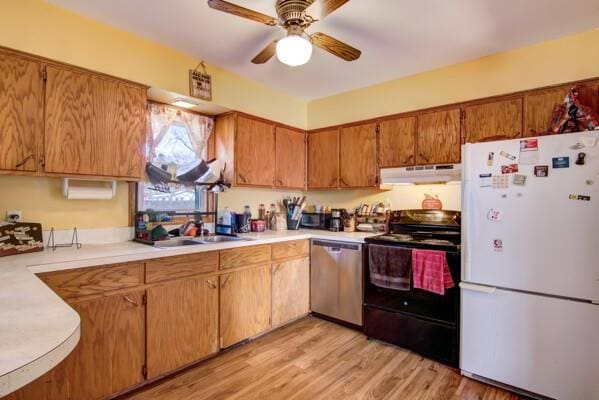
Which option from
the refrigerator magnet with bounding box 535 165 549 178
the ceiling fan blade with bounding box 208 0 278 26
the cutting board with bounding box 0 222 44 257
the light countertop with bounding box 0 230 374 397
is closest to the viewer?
the light countertop with bounding box 0 230 374 397

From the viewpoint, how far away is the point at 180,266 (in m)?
2.18

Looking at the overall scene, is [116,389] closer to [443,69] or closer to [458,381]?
[458,381]

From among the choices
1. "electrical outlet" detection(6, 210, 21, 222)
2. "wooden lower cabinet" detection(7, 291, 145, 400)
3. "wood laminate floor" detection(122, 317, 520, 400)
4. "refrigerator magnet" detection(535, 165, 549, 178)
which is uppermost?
"refrigerator magnet" detection(535, 165, 549, 178)

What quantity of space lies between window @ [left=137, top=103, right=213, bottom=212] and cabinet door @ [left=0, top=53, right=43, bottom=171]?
0.80m

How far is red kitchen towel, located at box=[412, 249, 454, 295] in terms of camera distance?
232cm

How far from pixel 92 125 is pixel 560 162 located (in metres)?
2.97

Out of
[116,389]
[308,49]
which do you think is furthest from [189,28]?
[116,389]

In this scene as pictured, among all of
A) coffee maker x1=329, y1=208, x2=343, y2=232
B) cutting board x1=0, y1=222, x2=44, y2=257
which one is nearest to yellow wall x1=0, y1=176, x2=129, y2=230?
cutting board x1=0, y1=222, x2=44, y2=257

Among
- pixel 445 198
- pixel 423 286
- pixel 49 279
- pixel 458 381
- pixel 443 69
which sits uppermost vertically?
pixel 443 69

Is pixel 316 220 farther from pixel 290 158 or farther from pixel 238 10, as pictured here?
pixel 238 10

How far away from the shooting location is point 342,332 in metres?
2.92

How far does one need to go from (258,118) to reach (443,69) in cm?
183

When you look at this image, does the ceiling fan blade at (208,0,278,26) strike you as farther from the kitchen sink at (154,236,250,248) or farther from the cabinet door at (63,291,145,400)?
the cabinet door at (63,291,145,400)

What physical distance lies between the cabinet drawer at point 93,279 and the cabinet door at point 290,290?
1237mm
